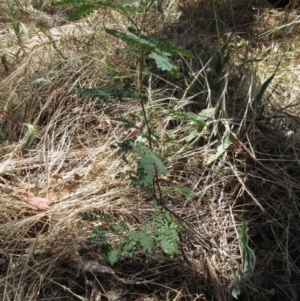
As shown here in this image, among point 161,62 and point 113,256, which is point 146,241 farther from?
point 161,62

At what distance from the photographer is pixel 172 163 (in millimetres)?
2180

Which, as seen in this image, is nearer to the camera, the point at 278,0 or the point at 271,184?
the point at 271,184

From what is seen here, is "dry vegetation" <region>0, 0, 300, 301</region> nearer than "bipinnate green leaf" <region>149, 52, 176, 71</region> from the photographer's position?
No

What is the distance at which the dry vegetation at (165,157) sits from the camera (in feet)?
6.01

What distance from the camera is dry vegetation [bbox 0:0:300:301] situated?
6.01 feet

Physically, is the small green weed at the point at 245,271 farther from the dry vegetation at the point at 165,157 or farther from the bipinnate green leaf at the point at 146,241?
the bipinnate green leaf at the point at 146,241

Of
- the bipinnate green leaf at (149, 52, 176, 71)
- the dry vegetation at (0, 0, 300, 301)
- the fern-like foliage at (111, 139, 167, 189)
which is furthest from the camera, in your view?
the dry vegetation at (0, 0, 300, 301)

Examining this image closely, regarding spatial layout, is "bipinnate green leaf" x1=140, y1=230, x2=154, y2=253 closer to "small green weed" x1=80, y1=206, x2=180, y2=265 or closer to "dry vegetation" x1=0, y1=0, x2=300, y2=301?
"small green weed" x1=80, y1=206, x2=180, y2=265

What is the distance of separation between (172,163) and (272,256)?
0.55m

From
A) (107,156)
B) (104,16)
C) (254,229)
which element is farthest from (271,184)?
(104,16)

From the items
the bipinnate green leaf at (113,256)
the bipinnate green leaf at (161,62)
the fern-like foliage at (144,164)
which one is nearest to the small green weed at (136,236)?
the bipinnate green leaf at (113,256)

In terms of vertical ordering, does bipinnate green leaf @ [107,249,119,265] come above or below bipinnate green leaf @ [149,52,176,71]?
below

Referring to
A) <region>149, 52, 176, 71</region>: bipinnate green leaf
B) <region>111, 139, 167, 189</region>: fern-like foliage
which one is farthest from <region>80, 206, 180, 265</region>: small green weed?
<region>149, 52, 176, 71</region>: bipinnate green leaf

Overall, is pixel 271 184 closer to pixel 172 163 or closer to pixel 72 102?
pixel 172 163
